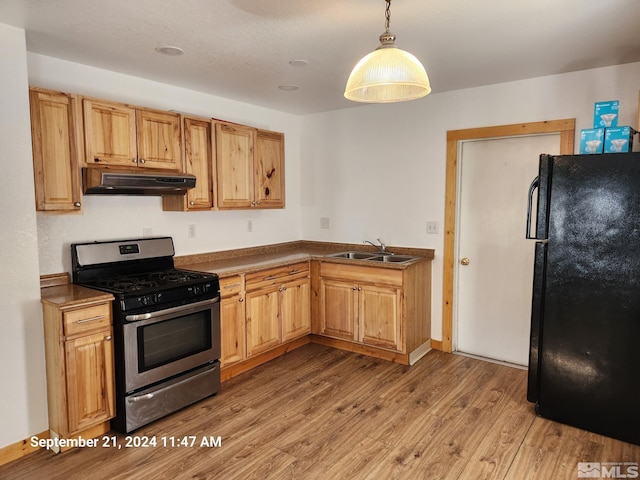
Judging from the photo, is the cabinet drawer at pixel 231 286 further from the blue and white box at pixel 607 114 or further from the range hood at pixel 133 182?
the blue and white box at pixel 607 114

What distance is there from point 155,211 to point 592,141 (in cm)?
320

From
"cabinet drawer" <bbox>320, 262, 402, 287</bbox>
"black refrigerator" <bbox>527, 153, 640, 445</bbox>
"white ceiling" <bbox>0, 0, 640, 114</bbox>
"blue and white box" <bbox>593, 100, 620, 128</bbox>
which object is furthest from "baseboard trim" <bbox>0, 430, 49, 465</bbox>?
"blue and white box" <bbox>593, 100, 620, 128</bbox>

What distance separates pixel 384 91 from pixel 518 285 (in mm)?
2337

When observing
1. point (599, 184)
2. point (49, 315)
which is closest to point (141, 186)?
point (49, 315)

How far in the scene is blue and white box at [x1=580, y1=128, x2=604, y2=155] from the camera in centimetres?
270

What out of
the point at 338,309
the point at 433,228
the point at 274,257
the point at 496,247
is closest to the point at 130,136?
the point at 274,257

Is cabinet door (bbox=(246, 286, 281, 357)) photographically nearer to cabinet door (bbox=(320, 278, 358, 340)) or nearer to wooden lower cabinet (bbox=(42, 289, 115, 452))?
cabinet door (bbox=(320, 278, 358, 340))

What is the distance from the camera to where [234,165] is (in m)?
3.77

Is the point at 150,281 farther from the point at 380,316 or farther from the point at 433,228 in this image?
the point at 433,228

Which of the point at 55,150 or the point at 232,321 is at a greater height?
the point at 55,150

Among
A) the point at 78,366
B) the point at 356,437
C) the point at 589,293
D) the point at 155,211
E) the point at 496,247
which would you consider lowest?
the point at 356,437

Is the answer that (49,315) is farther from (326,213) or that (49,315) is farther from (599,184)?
(599,184)

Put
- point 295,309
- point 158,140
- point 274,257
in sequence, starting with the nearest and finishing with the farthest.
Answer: point 158,140
point 295,309
point 274,257

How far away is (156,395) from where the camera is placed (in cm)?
278
